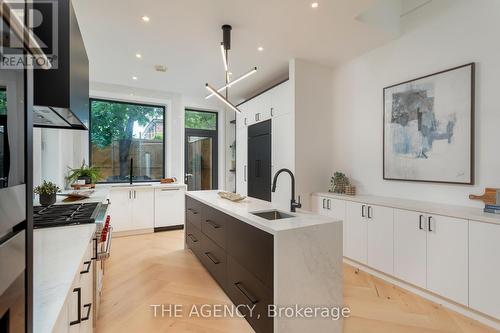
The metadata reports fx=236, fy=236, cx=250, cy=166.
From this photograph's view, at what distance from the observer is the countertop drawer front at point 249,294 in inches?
64.6

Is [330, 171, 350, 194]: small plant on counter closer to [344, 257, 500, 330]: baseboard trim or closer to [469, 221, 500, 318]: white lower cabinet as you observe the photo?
[344, 257, 500, 330]: baseboard trim

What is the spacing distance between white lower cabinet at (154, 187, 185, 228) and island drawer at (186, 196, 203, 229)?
4.53 feet

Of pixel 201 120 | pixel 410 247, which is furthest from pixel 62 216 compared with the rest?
pixel 201 120

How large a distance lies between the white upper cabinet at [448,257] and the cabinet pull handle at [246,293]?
182 centimetres

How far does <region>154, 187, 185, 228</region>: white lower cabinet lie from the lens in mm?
4641

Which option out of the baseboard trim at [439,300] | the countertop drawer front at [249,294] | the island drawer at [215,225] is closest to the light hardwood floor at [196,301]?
the baseboard trim at [439,300]

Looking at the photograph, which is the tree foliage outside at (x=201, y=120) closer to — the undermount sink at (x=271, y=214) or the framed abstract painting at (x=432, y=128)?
the framed abstract painting at (x=432, y=128)

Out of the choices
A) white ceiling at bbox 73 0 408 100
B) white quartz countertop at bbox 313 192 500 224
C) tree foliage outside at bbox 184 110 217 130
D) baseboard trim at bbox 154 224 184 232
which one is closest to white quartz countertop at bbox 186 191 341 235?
white quartz countertop at bbox 313 192 500 224

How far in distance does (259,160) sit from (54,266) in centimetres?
367

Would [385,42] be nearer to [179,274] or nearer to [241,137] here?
[241,137]

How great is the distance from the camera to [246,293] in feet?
6.15

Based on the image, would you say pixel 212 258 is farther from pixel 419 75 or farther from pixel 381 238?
pixel 419 75

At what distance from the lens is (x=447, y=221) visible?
2207 millimetres

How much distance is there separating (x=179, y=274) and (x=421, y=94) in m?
3.62
